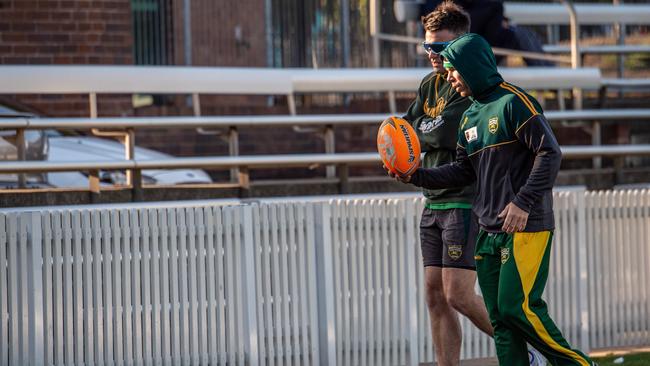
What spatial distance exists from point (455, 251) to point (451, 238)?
75 millimetres

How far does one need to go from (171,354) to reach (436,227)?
232cm

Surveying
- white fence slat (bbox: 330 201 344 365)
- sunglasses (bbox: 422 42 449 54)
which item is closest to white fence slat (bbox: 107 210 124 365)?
white fence slat (bbox: 330 201 344 365)

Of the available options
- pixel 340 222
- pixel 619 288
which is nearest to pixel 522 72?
pixel 619 288

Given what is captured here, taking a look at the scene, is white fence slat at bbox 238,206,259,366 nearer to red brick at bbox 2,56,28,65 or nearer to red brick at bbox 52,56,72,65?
red brick at bbox 2,56,28,65

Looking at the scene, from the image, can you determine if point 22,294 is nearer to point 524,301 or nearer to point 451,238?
point 451,238

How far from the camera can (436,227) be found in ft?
23.6

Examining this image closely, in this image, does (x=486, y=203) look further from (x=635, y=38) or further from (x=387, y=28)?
(x=635, y=38)

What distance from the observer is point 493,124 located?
20.5 ft

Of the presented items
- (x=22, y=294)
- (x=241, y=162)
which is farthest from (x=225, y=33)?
(x=22, y=294)

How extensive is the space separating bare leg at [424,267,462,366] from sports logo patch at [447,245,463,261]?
24 centimetres

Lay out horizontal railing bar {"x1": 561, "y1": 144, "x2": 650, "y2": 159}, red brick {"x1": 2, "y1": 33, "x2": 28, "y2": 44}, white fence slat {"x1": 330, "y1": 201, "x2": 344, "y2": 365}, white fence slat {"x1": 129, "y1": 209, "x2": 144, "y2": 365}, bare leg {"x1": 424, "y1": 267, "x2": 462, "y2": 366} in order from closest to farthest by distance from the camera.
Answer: bare leg {"x1": 424, "y1": 267, "x2": 462, "y2": 366}
white fence slat {"x1": 129, "y1": 209, "x2": 144, "y2": 365}
white fence slat {"x1": 330, "y1": 201, "x2": 344, "y2": 365}
horizontal railing bar {"x1": 561, "y1": 144, "x2": 650, "y2": 159}
red brick {"x1": 2, "y1": 33, "x2": 28, "y2": 44}

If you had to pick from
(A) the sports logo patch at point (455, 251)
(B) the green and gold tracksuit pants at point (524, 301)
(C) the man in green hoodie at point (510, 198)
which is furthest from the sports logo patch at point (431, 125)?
(B) the green and gold tracksuit pants at point (524, 301)

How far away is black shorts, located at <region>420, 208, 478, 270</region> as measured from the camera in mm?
6992

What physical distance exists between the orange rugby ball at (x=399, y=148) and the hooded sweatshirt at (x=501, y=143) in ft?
0.87
